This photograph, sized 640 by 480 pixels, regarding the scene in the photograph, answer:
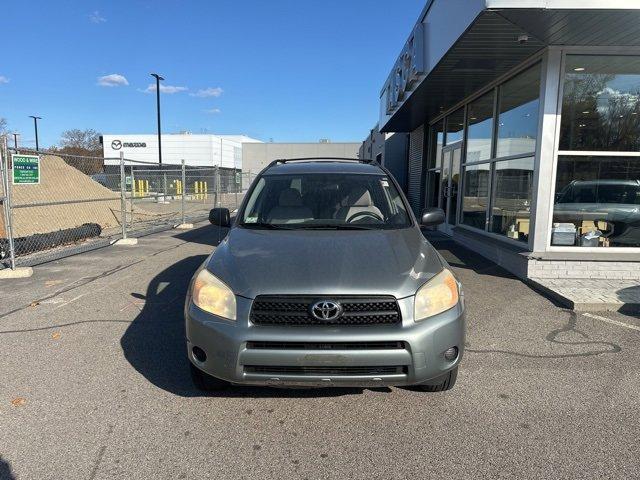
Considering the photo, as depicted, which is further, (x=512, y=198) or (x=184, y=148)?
(x=184, y=148)

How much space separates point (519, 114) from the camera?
8.02 metres

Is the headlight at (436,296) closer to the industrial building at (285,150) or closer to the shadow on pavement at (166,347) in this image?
the shadow on pavement at (166,347)

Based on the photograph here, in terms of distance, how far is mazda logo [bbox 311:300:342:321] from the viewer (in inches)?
107

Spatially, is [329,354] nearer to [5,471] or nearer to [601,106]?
[5,471]

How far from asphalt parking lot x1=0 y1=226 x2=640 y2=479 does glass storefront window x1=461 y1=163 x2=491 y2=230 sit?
487cm

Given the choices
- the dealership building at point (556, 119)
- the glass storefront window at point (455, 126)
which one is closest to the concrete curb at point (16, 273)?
the dealership building at point (556, 119)

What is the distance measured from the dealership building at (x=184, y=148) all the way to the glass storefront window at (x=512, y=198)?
5030cm

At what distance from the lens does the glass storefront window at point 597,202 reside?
6953mm

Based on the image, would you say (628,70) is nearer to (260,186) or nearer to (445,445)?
(260,186)

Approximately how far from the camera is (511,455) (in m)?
2.67

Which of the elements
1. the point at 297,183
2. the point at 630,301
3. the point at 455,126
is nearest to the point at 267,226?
the point at 297,183

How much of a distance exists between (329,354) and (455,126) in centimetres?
1067

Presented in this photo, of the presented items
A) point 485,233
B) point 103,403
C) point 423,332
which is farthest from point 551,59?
point 103,403

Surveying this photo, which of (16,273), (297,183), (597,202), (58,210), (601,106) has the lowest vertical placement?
(16,273)
